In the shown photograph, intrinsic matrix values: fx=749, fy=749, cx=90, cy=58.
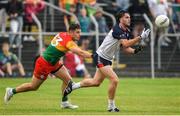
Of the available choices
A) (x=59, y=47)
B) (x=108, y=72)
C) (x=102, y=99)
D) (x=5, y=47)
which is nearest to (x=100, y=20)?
(x=5, y=47)

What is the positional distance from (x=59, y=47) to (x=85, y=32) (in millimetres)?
14021

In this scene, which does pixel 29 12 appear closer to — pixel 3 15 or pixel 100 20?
pixel 3 15

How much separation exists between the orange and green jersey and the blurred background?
39.0 ft

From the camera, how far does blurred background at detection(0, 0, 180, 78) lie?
103 feet

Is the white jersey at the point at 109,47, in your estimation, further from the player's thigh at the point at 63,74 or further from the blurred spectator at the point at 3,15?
the blurred spectator at the point at 3,15

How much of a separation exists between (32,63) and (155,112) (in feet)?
47.5

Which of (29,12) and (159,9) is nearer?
(29,12)

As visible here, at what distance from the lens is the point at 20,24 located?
3177cm

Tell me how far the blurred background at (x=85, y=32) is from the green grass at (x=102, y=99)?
1983mm

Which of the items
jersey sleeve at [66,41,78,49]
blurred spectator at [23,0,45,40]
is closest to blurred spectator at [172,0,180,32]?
blurred spectator at [23,0,45,40]

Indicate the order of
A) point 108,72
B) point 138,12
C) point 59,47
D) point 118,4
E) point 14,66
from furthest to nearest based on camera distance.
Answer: point 118,4 < point 138,12 < point 14,66 < point 59,47 < point 108,72

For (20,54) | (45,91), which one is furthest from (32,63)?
(45,91)

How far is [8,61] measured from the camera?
30578mm

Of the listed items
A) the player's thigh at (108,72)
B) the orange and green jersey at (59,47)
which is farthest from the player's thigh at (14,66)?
the player's thigh at (108,72)
